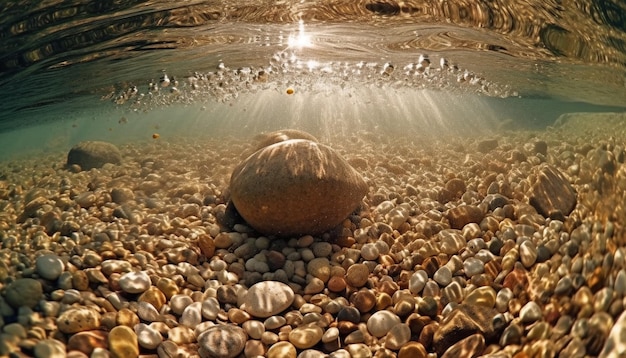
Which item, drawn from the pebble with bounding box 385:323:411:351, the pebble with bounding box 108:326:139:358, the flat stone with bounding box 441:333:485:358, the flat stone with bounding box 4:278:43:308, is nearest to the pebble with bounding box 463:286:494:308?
the flat stone with bounding box 441:333:485:358

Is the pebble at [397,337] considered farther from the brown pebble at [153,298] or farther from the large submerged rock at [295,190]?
the brown pebble at [153,298]

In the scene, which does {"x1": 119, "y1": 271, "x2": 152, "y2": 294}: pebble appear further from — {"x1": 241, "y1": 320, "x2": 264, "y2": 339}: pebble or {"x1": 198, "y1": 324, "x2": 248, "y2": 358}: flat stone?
{"x1": 241, "y1": 320, "x2": 264, "y2": 339}: pebble

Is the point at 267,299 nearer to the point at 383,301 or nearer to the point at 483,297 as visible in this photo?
the point at 383,301

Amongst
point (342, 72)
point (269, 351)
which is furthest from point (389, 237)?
point (342, 72)

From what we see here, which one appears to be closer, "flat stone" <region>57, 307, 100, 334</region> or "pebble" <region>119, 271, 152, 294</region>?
"flat stone" <region>57, 307, 100, 334</region>

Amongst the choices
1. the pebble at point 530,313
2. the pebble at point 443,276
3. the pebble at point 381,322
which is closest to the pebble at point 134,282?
the pebble at point 381,322
